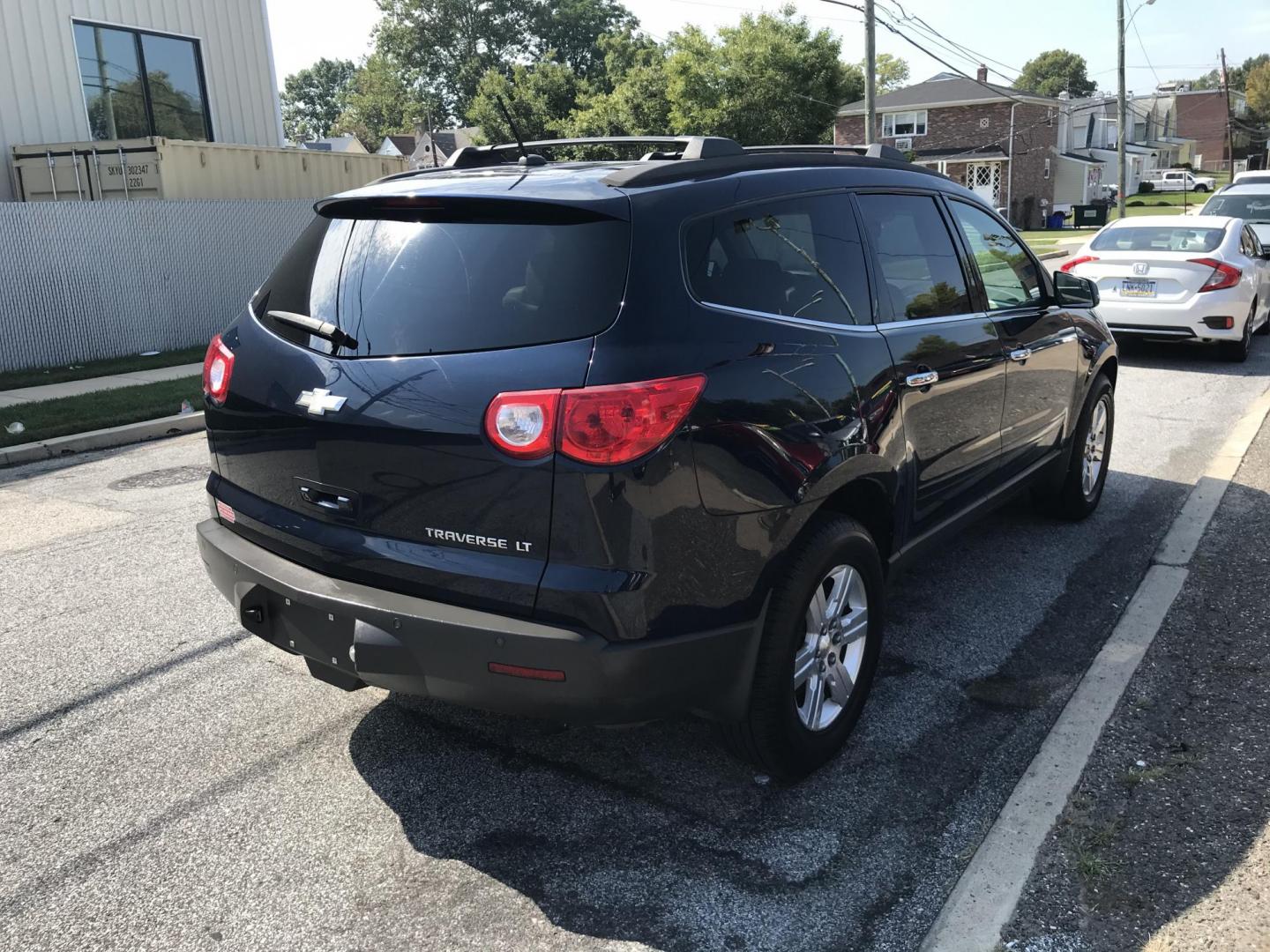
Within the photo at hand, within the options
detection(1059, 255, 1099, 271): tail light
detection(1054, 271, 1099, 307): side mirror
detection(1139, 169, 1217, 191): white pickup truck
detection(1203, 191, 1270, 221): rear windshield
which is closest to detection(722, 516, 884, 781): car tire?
detection(1054, 271, 1099, 307): side mirror

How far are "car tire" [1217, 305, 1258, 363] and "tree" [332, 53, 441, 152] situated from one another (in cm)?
8087

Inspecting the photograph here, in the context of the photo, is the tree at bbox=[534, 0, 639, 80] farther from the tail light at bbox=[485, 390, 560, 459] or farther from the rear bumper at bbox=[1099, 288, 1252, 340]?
the tail light at bbox=[485, 390, 560, 459]

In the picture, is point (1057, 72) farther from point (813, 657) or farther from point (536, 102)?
point (813, 657)

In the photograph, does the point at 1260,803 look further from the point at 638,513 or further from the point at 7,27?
the point at 7,27

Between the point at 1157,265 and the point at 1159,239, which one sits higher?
the point at 1159,239

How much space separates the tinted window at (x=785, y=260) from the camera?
3.06 meters

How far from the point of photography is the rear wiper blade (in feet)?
10.0

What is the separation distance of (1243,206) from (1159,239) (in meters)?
7.90

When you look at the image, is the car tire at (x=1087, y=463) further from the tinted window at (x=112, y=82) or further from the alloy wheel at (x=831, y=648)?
the tinted window at (x=112, y=82)

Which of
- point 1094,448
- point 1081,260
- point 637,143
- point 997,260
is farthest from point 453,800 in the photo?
point 1081,260

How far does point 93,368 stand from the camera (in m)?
12.4

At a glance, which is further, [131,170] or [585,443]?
[131,170]

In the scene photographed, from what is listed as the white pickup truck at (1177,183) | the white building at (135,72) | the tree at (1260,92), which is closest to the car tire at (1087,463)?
the white building at (135,72)

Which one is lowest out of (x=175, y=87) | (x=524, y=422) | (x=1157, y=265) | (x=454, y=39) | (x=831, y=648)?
(x=831, y=648)
